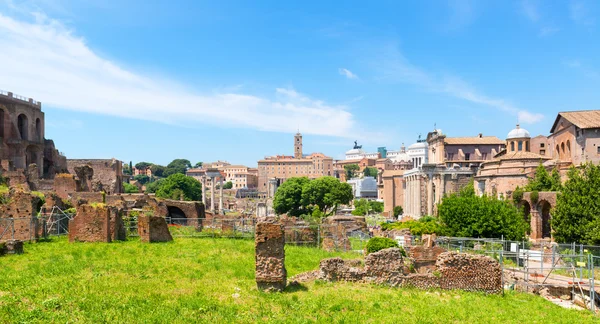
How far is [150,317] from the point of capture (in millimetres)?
10180

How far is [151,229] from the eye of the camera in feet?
71.5

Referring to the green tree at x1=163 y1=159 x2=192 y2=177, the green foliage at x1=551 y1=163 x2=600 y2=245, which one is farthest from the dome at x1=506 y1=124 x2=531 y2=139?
the green tree at x1=163 y1=159 x2=192 y2=177

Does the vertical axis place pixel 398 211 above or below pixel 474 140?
below

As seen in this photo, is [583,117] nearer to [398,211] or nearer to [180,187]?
[398,211]

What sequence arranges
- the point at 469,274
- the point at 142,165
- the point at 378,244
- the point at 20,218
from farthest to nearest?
the point at 142,165 → the point at 378,244 → the point at 20,218 → the point at 469,274

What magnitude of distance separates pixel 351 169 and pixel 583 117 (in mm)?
146576

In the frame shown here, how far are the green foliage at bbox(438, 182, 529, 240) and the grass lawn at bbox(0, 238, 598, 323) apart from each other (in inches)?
605

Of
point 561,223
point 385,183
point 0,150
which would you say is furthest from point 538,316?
point 385,183

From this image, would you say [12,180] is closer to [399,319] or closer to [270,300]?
[270,300]

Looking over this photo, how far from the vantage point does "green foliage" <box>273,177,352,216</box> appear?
66.3 metres

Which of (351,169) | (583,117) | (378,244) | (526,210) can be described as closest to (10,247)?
(378,244)

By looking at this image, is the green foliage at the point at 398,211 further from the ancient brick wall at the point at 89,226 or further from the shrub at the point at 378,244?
the ancient brick wall at the point at 89,226

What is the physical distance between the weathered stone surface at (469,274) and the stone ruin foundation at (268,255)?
587 cm

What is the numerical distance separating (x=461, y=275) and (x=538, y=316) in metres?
3.09
